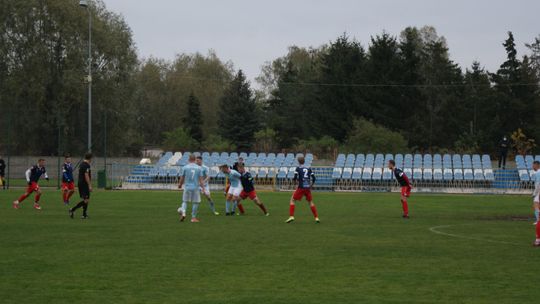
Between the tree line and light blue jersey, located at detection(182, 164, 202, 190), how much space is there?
26821 mm

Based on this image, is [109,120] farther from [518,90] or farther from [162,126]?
[518,90]

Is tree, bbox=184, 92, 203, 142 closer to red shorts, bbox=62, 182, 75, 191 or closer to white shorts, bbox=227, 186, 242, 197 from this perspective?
red shorts, bbox=62, 182, 75, 191

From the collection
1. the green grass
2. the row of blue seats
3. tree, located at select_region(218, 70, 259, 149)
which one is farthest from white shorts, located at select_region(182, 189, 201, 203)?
tree, located at select_region(218, 70, 259, 149)

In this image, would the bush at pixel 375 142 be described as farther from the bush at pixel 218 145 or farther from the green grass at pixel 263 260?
the green grass at pixel 263 260

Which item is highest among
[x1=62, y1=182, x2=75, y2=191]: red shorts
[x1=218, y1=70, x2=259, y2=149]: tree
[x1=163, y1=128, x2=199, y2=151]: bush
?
[x1=218, y1=70, x2=259, y2=149]: tree

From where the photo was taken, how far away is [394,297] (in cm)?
1001

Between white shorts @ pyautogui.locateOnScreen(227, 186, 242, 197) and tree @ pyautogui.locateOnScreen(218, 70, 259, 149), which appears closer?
white shorts @ pyautogui.locateOnScreen(227, 186, 242, 197)

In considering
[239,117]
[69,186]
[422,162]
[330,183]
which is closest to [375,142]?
[422,162]

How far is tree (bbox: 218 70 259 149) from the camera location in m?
74.2

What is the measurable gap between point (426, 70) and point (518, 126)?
1638cm

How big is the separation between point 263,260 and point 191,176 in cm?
917

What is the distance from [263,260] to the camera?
13.6 meters

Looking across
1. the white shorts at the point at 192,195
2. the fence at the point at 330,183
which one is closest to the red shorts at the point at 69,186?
the white shorts at the point at 192,195

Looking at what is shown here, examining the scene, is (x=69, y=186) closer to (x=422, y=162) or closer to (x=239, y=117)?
(x=422, y=162)
